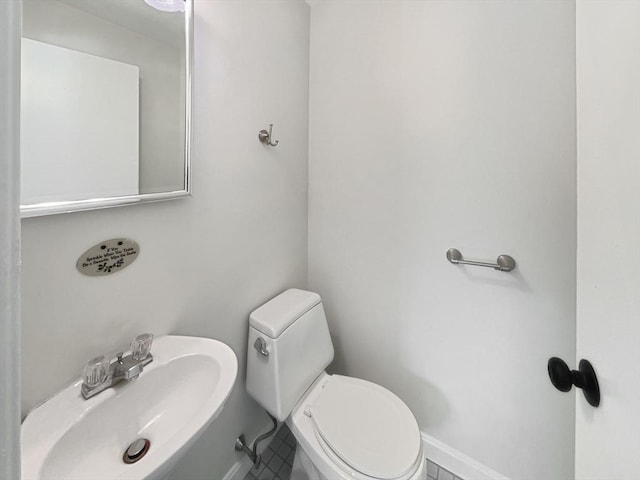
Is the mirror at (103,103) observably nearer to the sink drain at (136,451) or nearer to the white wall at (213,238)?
the white wall at (213,238)

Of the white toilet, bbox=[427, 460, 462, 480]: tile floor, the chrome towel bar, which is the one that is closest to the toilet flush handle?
the white toilet

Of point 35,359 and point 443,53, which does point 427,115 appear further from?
point 35,359

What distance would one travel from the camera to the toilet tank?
1.03m

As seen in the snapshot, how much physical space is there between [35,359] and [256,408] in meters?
0.94

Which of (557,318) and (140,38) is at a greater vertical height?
(140,38)

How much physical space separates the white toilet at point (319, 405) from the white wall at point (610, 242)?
1.65 feet

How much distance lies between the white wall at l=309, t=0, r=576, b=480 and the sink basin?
0.83m

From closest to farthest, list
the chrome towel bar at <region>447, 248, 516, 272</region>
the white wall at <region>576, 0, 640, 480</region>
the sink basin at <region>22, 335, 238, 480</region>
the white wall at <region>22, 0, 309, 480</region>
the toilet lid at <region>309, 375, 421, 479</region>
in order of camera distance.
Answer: the white wall at <region>576, 0, 640, 480</region> < the sink basin at <region>22, 335, 238, 480</region> < the white wall at <region>22, 0, 309, 480</region> < the toilet lid at <region>309, 375, 421, 479</region> < the chrome towel bar at <region>447, 248, 516, 272</region>

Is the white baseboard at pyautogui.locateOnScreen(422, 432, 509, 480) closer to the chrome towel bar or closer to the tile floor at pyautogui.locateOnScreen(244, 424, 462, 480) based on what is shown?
the tile floor at pyautogui.locateOnScreen(244, 424, 462, 480)

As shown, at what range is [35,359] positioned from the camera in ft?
1.97


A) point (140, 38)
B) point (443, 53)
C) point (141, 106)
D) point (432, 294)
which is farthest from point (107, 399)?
point (443, 53)

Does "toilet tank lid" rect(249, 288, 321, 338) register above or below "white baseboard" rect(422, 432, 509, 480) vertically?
above

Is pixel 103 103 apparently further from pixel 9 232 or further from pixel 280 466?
pixel 280 466

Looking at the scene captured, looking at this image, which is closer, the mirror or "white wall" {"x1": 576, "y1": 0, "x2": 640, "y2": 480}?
"white wall" {"x1": 576, "y1": 0, "x2": 640, "y2": 480}
